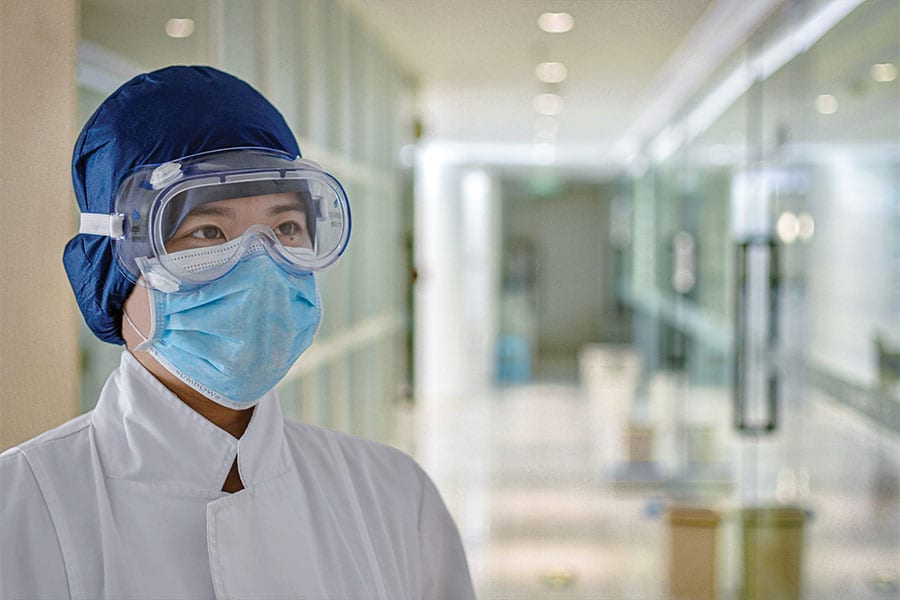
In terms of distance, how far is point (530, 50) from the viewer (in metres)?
2.86

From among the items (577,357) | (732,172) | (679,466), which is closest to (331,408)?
(732,172)

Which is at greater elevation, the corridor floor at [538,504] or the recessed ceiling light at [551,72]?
the recessed ceiling light at [551,72]

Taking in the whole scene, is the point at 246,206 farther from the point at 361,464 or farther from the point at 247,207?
the point at 361,464

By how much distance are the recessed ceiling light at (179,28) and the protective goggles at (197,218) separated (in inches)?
25.9

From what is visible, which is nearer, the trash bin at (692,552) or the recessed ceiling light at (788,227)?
the recessed ceiling light at (788,227)

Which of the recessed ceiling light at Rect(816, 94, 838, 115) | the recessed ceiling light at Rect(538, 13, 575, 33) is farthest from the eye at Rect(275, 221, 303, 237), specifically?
the recessed ceiling light at Rect(816, 94, 838, 115)

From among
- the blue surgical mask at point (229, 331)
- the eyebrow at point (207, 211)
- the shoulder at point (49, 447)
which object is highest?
the eyebrow at point (207, 211)

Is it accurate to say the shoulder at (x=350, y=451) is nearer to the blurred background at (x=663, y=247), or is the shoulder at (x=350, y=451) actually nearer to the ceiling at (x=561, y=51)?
the blurred background at (x=663, y=247)

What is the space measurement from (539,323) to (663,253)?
25.6 feet

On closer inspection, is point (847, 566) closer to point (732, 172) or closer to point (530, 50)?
point (530, 50)

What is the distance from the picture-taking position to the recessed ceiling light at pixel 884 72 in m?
2.31

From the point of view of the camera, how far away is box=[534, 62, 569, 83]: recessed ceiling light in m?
3.36

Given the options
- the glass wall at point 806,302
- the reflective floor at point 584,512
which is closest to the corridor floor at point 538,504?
the reflective floor at point 584,512

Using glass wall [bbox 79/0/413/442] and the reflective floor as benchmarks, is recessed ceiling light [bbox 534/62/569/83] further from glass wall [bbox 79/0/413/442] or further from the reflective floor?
the reflective floor
